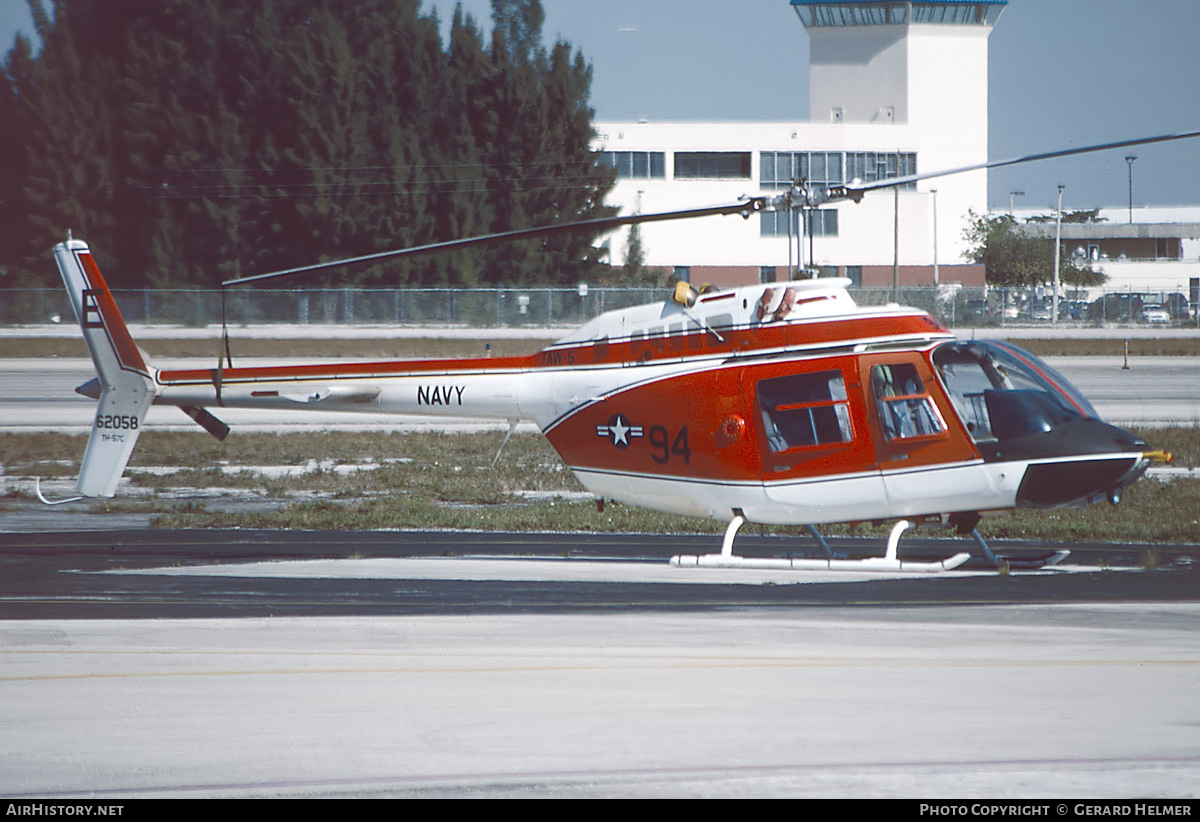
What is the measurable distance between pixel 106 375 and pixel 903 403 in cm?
913

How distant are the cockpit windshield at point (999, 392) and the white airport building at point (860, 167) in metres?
57.5

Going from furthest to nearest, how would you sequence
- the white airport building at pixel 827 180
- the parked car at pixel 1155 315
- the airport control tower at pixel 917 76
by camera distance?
the airport control tower at pixel 917 76 < the white airport building at pixel 827 180 < the parked car at pixel 1155 315

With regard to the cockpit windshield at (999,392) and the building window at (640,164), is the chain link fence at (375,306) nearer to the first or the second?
the building window at (640,164)

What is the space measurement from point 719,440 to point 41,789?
673cm

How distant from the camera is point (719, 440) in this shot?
11.3 metres

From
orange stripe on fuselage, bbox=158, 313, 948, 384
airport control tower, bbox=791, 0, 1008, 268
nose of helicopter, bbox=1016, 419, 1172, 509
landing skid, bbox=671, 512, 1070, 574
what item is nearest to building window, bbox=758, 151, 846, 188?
airport control tower, bbox=791, 0, 1008, 268

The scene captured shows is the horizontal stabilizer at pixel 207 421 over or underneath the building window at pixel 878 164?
underneath

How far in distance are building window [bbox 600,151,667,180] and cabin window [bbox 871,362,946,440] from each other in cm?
6426

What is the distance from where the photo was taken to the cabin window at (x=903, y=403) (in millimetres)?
10672

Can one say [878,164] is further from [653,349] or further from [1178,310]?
[653,349]

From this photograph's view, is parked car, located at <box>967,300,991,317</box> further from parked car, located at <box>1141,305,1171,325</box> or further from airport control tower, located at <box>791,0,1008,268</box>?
airport control tower, located at <box>791,0,1008,268</box>

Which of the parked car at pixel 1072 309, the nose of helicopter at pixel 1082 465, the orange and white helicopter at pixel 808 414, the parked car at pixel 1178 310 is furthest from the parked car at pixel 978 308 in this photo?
the nose of helicopter at pixel 1082 465

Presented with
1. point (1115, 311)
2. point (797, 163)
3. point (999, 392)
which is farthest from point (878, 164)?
point (999, 392)

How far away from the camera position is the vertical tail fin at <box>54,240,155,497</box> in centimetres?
1344
